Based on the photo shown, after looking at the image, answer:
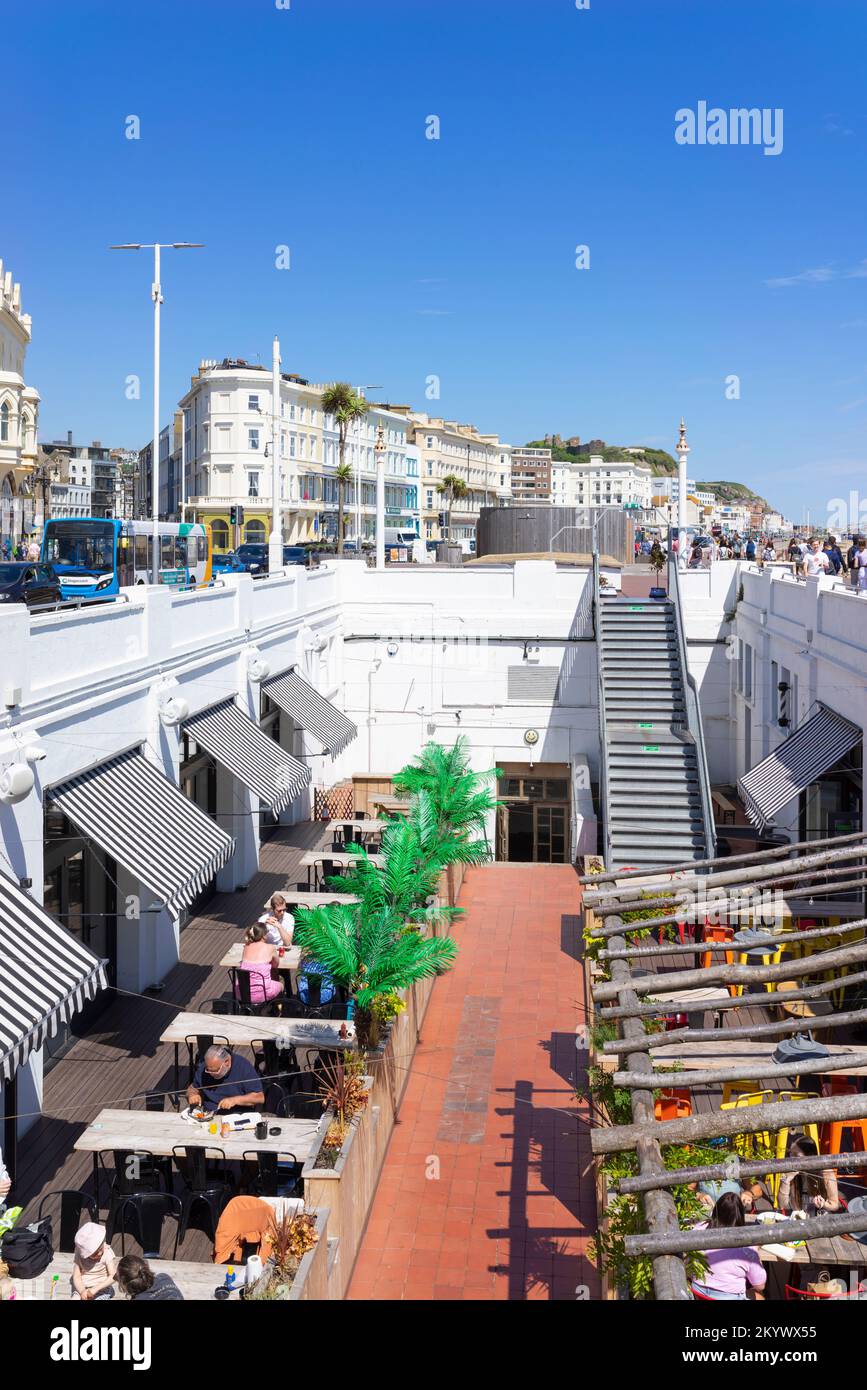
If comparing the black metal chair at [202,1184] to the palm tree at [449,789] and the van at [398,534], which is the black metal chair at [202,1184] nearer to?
the palm tree at [449,789]

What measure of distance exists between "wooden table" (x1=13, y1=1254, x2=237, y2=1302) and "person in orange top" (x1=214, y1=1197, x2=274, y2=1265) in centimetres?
63

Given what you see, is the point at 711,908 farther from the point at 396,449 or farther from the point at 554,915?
the point at 396,449

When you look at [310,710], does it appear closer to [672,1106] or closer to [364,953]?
[364,953]

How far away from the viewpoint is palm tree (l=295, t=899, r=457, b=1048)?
1232 centimetres

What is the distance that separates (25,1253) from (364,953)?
4739 mm

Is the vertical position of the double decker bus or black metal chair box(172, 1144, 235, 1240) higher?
the double decker bus

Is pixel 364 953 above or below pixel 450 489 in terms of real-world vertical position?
below

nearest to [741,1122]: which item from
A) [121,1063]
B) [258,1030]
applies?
[258,1030]

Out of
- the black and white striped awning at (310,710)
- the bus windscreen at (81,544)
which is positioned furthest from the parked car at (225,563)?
the black and white striped awning at (310,710)

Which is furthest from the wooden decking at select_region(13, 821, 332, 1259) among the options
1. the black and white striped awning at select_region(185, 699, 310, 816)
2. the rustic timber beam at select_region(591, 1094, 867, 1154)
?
the rustic timber beam at select_region(591, 1094, 867, 1154)

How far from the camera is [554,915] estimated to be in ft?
70.7

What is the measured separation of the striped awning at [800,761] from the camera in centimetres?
1582

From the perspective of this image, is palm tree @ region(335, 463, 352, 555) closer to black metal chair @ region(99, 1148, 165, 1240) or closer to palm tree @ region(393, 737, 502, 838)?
palm tree @ region(393, 737, 502, 838)

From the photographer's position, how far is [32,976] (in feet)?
32.6
